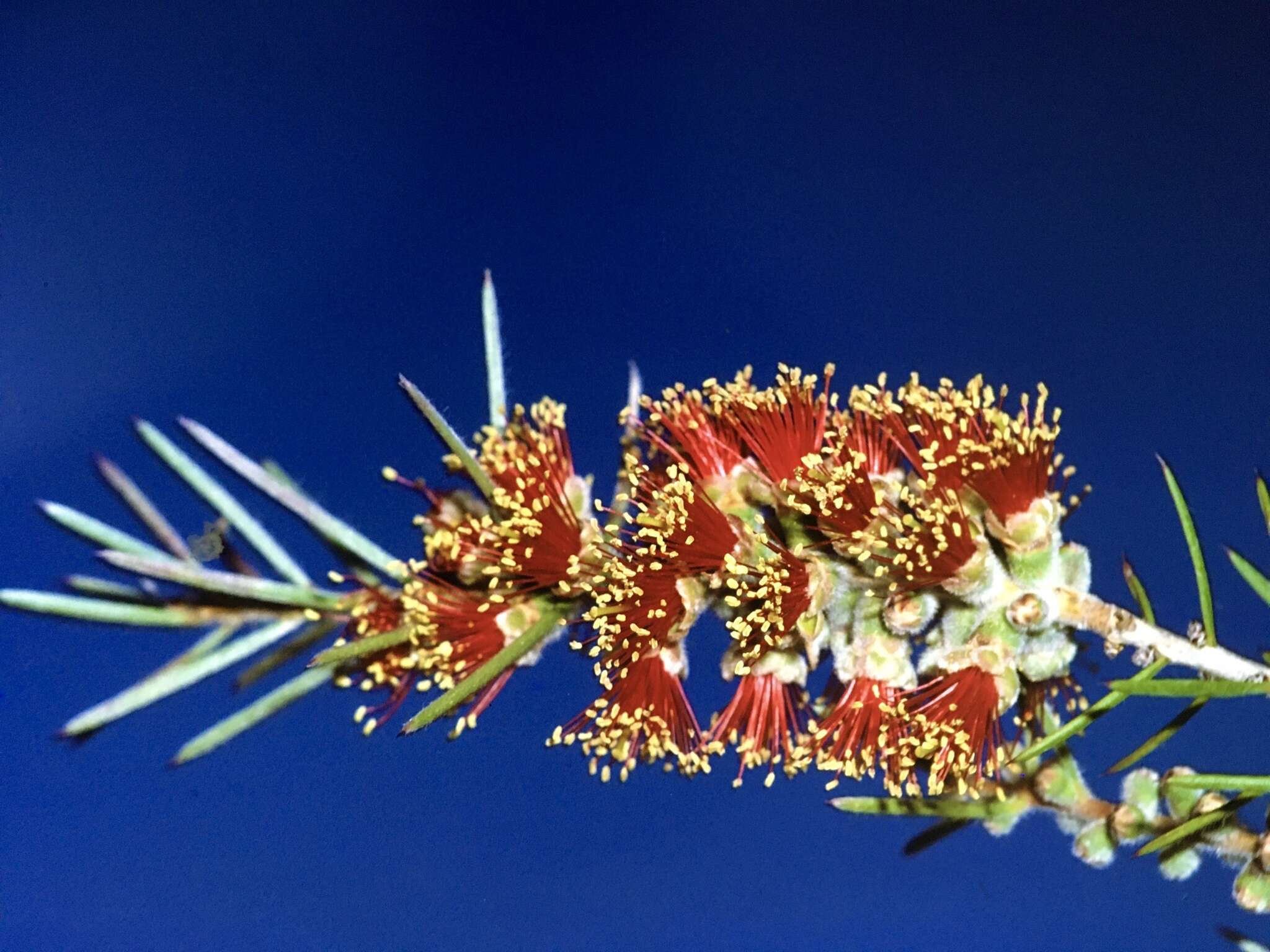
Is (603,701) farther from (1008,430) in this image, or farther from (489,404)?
(1008,430)

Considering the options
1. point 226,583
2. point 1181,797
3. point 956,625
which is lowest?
point 1181,797

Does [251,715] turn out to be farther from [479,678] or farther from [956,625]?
[956,625]

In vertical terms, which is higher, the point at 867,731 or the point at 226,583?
the point at 226,583

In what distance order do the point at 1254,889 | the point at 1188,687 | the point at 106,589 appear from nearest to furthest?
the point at 1188,687
the point at 1254,889
the point at 106,589

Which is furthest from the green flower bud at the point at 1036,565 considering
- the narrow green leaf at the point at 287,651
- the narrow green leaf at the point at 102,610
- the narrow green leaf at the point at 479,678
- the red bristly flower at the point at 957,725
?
the narrow green leaf at the point at 102,610

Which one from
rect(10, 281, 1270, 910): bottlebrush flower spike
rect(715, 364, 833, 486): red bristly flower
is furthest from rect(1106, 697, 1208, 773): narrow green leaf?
rect(715, 364, 833, 486): red bristly flower

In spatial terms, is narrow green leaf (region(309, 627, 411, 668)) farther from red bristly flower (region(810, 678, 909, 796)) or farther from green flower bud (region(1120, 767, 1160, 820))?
green flower bud (region(1120, 767, 1160, 820))

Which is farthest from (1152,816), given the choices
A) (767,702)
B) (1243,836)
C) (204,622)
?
(204,622)

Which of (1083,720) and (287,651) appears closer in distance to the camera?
(1083,720)

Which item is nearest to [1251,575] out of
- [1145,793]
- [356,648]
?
[1145,793]
